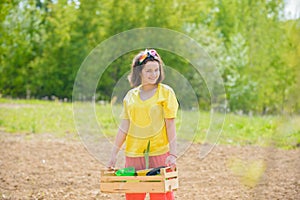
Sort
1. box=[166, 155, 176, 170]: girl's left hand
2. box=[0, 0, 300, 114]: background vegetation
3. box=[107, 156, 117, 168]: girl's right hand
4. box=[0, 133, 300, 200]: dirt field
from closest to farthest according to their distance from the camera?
1. box=[166, 155, 176, 170]: girl's left hand
2. box=[107, 156, 117, 168]: girl's right hand
3. box=[0, 133, 300, 200]: dirt field
4. box=[0, 0, 300, 114]: background vegetation

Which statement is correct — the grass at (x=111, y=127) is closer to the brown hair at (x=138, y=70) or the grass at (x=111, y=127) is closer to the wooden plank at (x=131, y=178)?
the brown hair at (x=138, y=70)

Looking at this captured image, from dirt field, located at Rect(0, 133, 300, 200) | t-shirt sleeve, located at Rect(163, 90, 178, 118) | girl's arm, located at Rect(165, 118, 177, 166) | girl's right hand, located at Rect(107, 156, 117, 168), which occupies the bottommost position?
dirt field, located at Rect(0, 133, 300, 200)

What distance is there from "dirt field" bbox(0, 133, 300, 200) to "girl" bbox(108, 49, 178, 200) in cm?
131

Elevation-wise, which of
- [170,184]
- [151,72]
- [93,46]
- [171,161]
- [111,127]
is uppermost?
[93,46]

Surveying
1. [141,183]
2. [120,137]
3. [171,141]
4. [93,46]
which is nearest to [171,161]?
[171,141]

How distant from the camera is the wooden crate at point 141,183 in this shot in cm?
308

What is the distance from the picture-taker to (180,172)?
20.4 ft

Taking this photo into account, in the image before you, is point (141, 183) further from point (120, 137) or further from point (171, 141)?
point (120, 137)

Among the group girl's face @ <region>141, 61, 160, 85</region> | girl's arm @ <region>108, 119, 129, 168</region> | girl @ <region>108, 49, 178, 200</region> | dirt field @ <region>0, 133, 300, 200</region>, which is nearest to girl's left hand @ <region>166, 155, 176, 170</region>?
girl @ <region>108, 49, 178, 200</region>

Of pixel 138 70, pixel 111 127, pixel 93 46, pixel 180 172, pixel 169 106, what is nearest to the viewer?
pixel 169 106

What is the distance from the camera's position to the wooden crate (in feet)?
10.1

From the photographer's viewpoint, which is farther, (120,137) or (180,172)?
(180,172)

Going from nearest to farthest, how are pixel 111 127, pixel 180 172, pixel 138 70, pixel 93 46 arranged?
pixel 138 70, pixel 180 172, pixel 111 127, pixel 93 46

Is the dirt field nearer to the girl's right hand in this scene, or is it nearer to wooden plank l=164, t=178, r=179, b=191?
the girl's right hand
